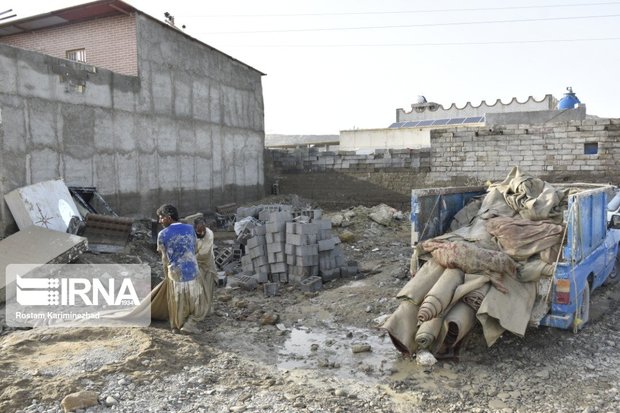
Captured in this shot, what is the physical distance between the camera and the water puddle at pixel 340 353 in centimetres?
483

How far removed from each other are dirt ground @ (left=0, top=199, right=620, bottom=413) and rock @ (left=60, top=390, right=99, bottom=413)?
0.08 meters

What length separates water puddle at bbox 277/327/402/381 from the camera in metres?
4.83

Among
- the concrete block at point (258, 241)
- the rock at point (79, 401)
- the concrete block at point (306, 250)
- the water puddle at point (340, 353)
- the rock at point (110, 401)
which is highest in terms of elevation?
the concrete block at point (258, 241)

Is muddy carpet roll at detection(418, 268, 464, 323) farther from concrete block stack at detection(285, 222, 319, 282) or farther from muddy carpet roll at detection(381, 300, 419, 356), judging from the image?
concrete block stack at detection(285, 222, 319, 282)

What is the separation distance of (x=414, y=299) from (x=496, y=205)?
215 cm

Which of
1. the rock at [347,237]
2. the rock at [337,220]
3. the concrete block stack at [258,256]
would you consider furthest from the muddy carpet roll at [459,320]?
the rock at [337,220]

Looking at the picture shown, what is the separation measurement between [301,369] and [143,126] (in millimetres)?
9109

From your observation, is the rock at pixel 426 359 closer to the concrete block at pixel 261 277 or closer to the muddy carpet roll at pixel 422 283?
the muddy carpet roll at pixel 422 283

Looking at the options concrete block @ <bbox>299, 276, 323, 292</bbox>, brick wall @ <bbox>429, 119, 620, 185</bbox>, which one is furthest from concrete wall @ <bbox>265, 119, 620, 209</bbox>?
concrete block @ <bbox>299, 276, 323, 292</bbox>

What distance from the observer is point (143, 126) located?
1216cm

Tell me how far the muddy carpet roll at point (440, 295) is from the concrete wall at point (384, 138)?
1664cm

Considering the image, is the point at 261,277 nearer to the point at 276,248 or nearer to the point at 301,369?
the point at 276,248

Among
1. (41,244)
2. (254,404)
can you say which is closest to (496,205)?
(254,404)

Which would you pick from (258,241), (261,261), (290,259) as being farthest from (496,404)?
(258,241)
